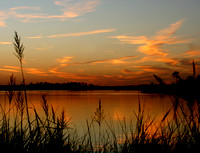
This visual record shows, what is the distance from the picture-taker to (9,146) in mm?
4012

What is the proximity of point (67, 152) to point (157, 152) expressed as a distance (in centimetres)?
145

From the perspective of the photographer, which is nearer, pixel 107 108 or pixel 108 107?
pixel 107 108

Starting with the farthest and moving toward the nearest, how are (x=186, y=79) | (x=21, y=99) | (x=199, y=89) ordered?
(x=21, y=99) → (x=186, y=79) → (x=199, y=89)

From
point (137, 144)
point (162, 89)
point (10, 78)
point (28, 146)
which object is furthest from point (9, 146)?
point (162, 89)

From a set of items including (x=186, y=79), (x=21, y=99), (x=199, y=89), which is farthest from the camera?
(x=21, y=99)

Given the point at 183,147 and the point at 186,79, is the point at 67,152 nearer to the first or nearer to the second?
the point at 183,147

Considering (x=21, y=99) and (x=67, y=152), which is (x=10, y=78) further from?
(x=67, y=152)

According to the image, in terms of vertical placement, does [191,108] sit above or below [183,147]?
above

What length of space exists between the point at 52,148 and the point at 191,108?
2.32 m

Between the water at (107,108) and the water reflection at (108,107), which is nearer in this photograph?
the water at (107,108)

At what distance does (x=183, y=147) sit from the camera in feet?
13.4

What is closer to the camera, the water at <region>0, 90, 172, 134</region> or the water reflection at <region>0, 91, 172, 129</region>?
the water at <region>0, 90, 172, 134</region>

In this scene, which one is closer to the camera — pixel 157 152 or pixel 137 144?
pixel 157 152

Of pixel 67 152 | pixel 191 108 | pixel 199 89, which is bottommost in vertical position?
pixel 67 152
